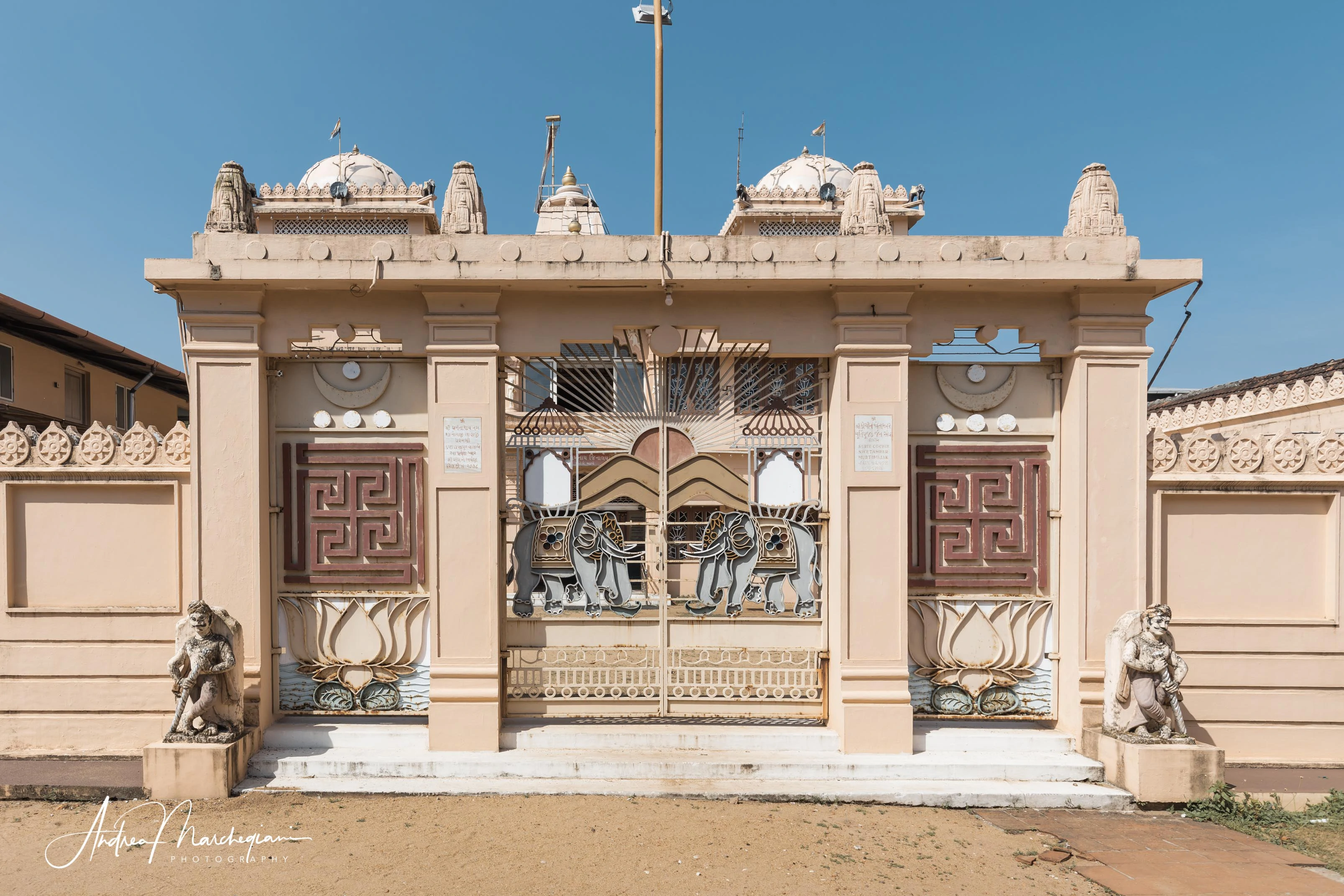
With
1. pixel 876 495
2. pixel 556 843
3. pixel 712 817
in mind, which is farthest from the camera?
pixel 876 495

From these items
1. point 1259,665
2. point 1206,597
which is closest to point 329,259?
point 1206,597

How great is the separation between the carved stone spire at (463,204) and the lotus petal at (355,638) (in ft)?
10.3

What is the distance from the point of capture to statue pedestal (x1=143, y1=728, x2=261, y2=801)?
5.09 meters

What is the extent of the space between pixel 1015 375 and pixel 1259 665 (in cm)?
306

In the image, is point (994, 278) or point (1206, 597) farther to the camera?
point (1206, 597)

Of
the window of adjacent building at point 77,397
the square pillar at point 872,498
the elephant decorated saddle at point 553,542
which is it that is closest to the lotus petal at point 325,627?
the elephant decorated saddle at point 553,542

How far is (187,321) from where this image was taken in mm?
5551

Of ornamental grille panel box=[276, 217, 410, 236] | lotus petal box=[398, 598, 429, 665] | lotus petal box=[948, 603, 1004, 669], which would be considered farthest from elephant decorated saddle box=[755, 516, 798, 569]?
ornamental grille panel box=[276, 217, 410, 236]

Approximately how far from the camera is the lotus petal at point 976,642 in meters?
5.88

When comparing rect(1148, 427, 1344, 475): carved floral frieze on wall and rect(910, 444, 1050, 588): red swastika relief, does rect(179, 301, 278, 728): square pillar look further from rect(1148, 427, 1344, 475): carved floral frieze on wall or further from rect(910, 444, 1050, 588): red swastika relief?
Answer: rect(1148, 427, 1344, 475): carved floral frieze on wall

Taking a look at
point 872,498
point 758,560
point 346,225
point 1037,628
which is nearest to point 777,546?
point 758,560

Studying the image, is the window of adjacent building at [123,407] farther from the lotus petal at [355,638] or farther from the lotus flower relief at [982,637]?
the lotus flower relief at [982,637]

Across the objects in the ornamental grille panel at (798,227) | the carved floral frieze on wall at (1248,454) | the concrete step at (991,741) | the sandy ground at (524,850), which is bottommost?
the sandy ground at (524,850)

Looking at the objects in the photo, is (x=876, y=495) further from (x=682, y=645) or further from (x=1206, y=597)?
(x=1206, y=597)
